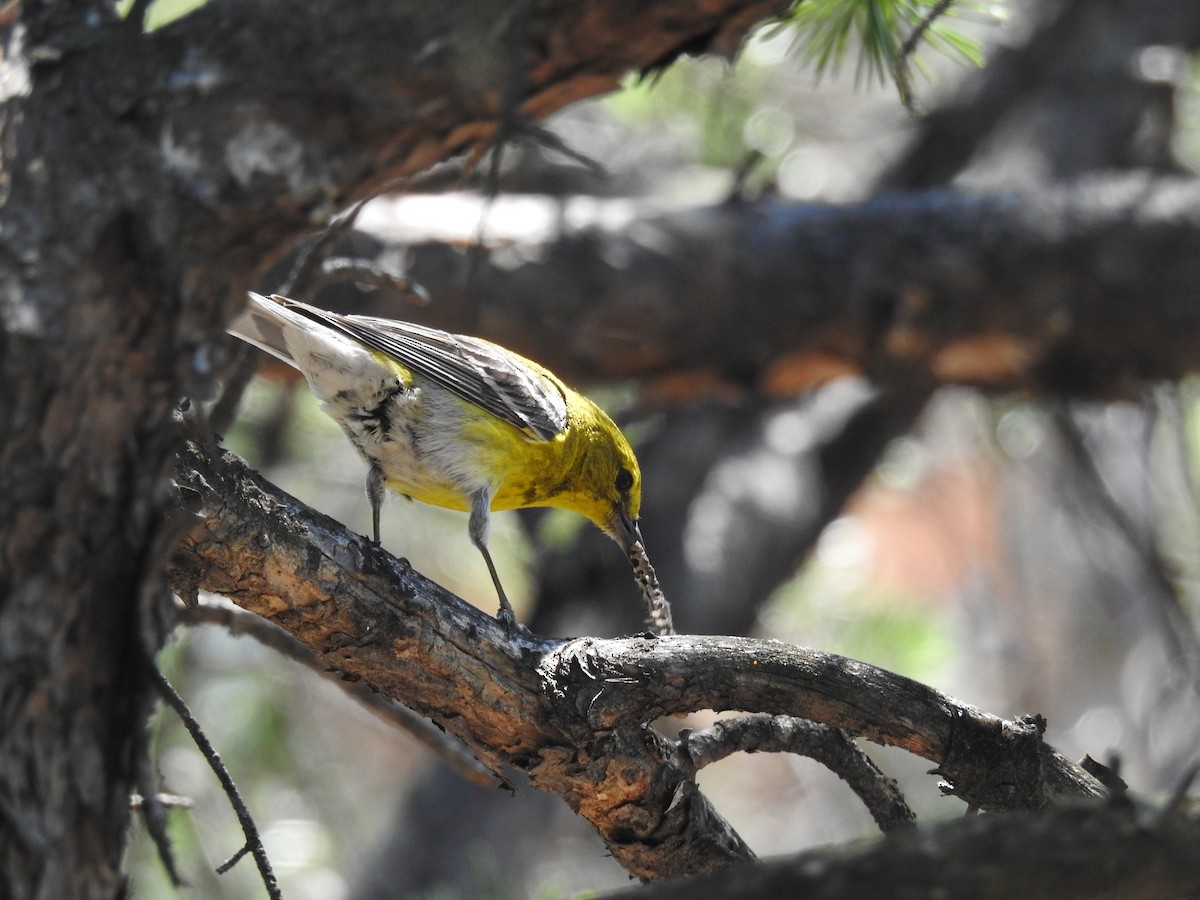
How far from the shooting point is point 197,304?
1613 millimetres

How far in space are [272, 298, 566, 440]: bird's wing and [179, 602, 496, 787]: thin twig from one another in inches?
37.6

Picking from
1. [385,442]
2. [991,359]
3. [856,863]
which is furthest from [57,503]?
[991,359]

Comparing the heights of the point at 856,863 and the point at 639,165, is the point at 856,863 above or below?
below

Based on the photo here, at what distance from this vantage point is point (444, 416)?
12.8ft

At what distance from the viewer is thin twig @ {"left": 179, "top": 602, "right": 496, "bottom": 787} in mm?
3107

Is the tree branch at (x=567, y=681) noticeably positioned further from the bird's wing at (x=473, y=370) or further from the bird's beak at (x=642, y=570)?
the bird's wing at (x=473, y=370)

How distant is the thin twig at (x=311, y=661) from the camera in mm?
3107

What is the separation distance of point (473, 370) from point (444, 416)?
23 centimetres

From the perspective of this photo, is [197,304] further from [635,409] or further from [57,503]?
[635,409]

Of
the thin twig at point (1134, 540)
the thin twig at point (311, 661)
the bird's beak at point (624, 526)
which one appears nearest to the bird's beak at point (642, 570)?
the bird's beak at point (624, 526)

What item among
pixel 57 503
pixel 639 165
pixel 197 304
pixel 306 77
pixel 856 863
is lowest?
pixel 856 863

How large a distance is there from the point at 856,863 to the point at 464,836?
533 centimetres

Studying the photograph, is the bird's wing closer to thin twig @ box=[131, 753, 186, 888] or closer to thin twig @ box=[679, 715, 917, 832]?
thin twig @ box=[679, 715, 917, 832]

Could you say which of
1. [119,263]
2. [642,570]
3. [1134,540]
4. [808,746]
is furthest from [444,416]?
[1134,540]
